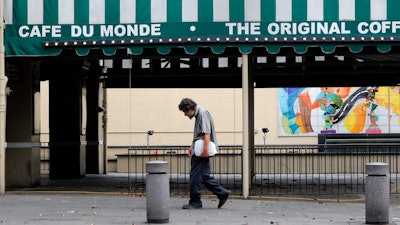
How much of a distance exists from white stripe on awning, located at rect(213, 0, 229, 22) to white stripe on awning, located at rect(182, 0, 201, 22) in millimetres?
346

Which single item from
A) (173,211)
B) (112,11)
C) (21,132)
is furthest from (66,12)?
(173,211)

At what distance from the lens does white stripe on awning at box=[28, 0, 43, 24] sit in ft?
49.5

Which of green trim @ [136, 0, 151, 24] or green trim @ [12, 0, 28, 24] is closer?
green trim @ [136, 0, 151, 24]

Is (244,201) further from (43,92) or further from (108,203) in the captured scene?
(43,92)

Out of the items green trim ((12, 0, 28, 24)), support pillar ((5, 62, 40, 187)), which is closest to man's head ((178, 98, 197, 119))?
green trim ((12, 0, 28, 24))

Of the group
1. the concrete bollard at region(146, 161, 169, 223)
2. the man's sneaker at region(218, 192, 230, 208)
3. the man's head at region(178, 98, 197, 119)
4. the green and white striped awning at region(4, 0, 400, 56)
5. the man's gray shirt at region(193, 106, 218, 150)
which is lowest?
the man's sneaker at region(218, 192, 230, 208)

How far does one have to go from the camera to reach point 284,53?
1534 centimetres

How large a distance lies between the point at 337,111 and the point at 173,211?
69.5 feet

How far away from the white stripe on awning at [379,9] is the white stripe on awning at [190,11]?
130 inches

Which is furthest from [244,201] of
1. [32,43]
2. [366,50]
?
[32,43]

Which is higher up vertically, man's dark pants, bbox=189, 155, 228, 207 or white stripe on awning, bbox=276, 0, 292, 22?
white stripe on awning, bbox=276, 0, 292, 22

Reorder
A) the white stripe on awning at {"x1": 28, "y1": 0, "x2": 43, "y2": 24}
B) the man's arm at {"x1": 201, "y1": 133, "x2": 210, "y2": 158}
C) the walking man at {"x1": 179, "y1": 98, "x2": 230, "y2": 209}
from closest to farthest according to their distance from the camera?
1. the man's arm at {"x1": 201, "y1": 133, "x2": 210, "y2": 158}
2. the walking man at {"x1": 179, "y1": 98, "x2": 230, "y2": 209}
3. the white stripe on awning at {"x1": 28, "y1": 0, "x2": 43, "y2": 24}

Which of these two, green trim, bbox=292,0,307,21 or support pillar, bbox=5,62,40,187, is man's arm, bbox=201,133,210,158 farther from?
support pillar, bbox=5,62,40,187

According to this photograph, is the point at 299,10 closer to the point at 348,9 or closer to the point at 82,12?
the point at 348,9
